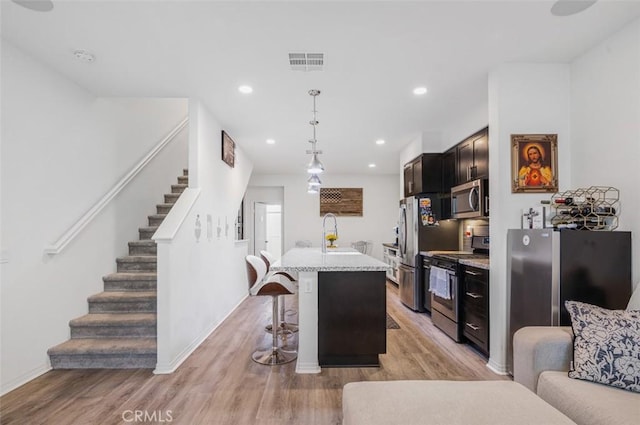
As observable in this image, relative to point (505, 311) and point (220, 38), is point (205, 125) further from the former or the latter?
point (505, 311)

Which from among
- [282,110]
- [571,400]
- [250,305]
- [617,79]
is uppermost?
[282,110]

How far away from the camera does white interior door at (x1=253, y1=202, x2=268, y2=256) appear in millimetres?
8469

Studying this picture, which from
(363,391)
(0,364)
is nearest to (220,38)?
(363,391)

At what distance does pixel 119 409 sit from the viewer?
2332mm

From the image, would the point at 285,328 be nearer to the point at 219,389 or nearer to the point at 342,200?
the point at 219,389

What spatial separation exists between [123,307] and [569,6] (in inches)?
180

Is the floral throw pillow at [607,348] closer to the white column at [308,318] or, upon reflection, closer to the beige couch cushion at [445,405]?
the beige couch cushion at [445,405]

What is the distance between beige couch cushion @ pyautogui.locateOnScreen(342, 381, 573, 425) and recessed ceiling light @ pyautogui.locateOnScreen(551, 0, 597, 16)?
2312 millimetres

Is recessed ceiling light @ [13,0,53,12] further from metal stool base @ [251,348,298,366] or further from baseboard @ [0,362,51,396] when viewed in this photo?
metal stool base @ [251,348,298,366]

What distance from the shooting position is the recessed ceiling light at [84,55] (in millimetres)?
2715

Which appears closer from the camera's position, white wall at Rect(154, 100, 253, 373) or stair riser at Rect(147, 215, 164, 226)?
white wall at Rect(154, 100, 253, 373)

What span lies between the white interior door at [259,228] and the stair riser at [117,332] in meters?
5.10

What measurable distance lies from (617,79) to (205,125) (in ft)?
12.8

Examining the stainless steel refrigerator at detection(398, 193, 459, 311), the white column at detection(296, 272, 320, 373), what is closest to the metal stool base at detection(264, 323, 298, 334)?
the white column at detection(296, 272, 320, 373)
